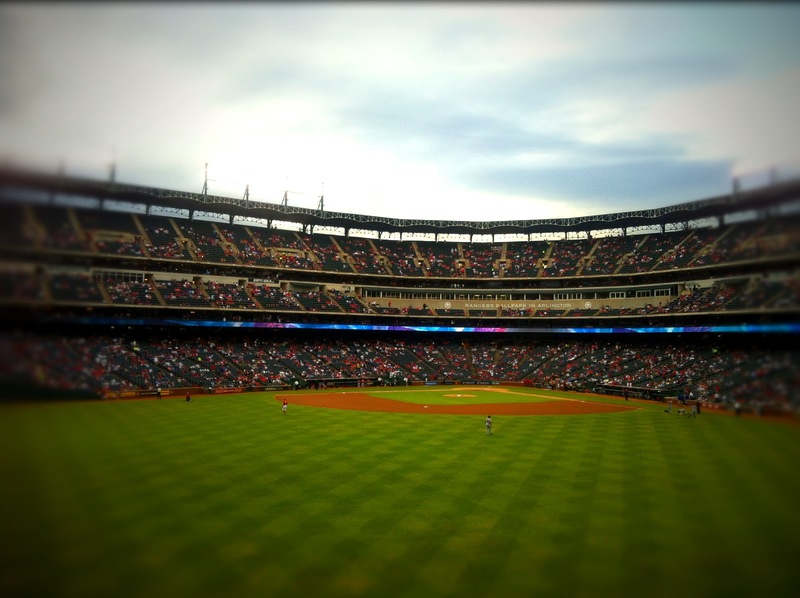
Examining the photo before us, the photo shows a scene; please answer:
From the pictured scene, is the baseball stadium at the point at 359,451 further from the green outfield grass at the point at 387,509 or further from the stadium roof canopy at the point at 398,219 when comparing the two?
the stadium roof canopy at the point at 398,219

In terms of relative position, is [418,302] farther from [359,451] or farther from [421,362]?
[359,451]

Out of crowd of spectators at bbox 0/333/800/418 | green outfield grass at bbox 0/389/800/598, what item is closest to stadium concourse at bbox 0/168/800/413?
crowd of spectators at bbox 0/333/800/418

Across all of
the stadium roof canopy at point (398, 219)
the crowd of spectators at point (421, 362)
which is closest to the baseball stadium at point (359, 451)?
the crowd of spectators at point (421, 362)

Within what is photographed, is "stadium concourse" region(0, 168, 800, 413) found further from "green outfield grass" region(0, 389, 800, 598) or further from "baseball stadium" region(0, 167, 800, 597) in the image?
"green outfield grass" region(0, 389, 800, 598)

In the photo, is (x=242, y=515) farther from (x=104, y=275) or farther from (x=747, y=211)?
(x=747, y=211)

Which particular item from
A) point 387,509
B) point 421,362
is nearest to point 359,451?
point 387,509

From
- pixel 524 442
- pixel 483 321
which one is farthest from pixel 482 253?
pixel 524 442
